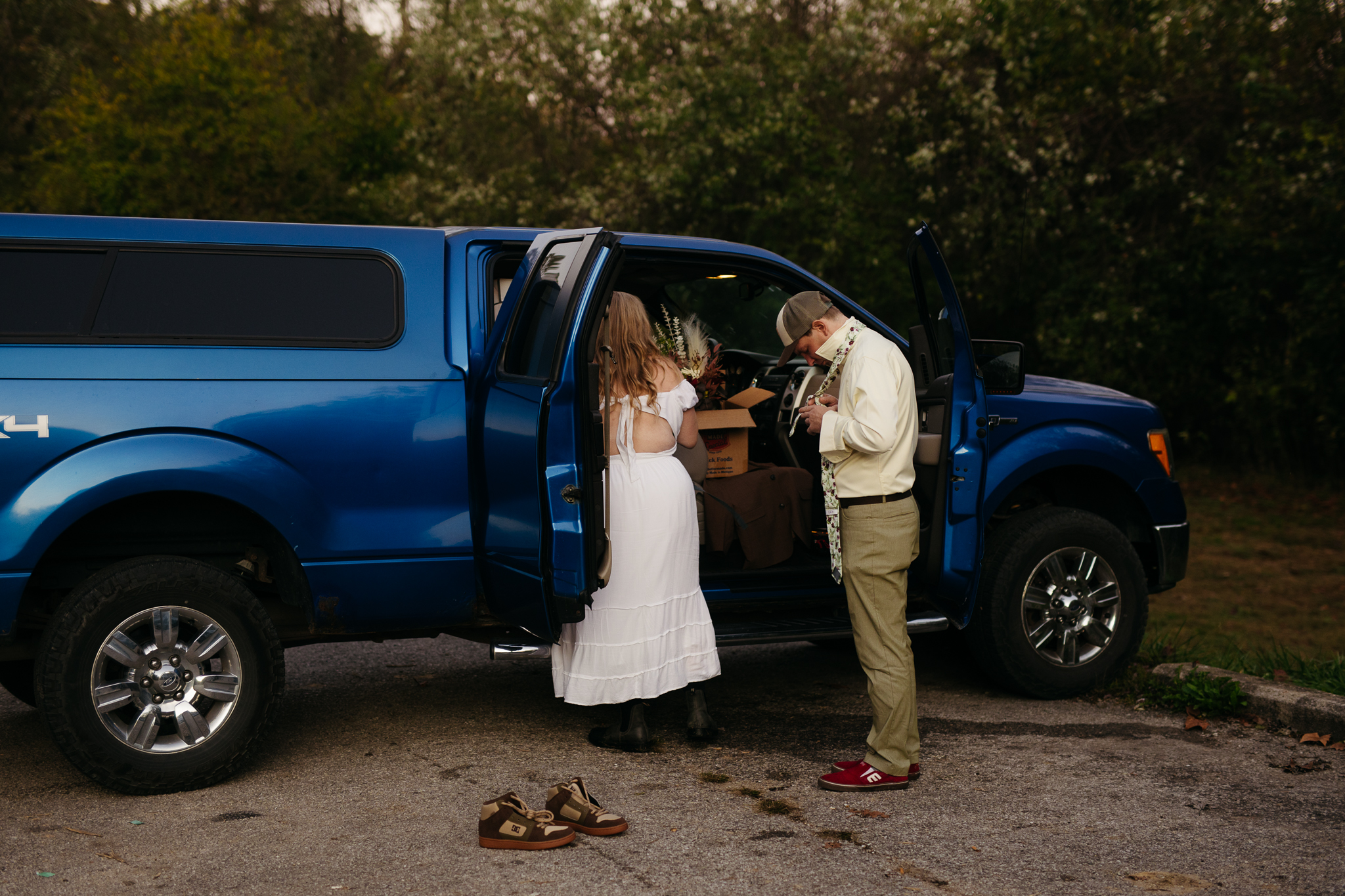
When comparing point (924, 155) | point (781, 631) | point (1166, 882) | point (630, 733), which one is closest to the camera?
point (1166, 882)

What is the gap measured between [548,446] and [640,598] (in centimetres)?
77

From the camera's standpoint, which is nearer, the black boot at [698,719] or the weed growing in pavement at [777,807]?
the weed growing in pavement at [777,807]

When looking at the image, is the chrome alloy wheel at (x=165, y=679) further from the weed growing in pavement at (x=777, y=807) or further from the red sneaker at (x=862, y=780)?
the red sneaker at (x=862, y=780)

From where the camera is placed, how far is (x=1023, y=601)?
555 cm

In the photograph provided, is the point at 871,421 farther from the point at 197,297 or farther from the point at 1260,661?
the point at 1260,661

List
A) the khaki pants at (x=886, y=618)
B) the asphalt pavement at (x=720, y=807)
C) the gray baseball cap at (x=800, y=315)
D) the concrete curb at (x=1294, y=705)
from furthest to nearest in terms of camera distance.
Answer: the concrete curb at (x=1294, y=705) < the gray baseball cap at (x=800, y=315) < the khaki pants at (x=886, y=618) < the asphalt pavement at (x=720, y=807)

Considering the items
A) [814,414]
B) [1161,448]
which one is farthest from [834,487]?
[1161,448]

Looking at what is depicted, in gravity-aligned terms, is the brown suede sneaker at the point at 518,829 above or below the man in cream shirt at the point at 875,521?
below

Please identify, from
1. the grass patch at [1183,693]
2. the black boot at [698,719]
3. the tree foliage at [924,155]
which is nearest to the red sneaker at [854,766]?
the black boot at [698,719]

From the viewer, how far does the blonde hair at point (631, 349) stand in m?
4.65

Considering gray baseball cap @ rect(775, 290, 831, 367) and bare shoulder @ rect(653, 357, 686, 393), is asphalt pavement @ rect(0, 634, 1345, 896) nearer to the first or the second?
bare shoulder @ rect(653, 357, 686, 393)

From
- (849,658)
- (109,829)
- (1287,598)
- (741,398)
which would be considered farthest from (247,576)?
(1287,598)

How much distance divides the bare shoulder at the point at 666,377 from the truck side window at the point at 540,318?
500 millimetres

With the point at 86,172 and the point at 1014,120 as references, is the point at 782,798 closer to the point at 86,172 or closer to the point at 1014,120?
the point at 1014,120
